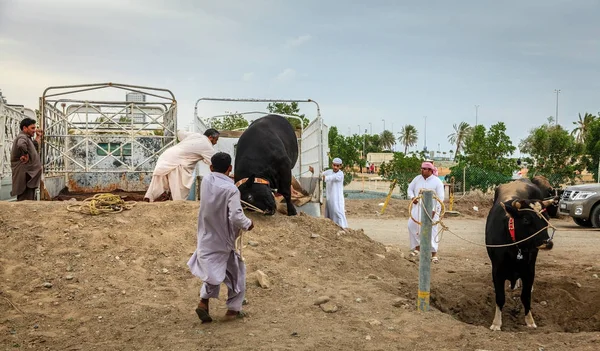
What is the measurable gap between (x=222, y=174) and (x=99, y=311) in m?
2.08

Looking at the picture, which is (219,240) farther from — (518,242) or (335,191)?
(335,191)

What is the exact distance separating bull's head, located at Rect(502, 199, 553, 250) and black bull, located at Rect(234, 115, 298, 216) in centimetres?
373

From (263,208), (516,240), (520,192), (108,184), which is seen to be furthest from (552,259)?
(108,184)

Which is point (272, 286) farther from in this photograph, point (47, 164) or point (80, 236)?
point (47, 164)

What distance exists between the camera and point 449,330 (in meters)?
6.02

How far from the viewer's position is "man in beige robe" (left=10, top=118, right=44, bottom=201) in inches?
414

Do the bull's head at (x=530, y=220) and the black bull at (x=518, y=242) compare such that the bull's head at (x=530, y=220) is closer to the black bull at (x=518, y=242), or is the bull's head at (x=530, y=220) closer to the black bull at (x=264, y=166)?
the black bull at (x=518, y=242)

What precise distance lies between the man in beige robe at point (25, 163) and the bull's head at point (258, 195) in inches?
161

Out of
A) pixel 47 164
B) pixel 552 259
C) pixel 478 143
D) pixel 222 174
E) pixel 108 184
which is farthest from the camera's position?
pixel 478 143

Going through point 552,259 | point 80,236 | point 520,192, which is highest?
point 520,192

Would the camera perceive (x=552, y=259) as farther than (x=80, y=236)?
Yes

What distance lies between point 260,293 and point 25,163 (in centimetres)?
569

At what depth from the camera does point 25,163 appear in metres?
10.6

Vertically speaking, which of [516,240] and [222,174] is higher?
[222,174]
